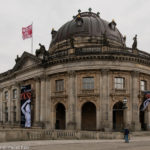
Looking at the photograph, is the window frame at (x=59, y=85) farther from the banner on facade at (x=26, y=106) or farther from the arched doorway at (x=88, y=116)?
the banner on facade at (x=26, y=106)

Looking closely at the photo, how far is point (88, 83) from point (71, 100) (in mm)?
3634

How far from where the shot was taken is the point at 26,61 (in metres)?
48.4

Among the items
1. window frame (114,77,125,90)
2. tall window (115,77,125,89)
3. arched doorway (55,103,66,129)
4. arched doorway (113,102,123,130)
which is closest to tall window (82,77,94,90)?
window frame (114,77,125,90)

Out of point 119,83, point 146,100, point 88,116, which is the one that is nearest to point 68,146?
point 119,83

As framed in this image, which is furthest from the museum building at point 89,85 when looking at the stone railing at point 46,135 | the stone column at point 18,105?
the stone railing at point 46,135

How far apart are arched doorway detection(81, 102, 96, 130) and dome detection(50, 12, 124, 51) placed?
1411 cm

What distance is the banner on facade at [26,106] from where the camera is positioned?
148 ft

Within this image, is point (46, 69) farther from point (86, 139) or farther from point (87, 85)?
point (86, 139)

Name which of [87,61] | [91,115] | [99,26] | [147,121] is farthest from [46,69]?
[147,121]

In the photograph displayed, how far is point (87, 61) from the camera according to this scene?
39719 mm

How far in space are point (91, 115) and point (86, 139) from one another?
47.7 feet

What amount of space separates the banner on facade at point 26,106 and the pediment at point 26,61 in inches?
161

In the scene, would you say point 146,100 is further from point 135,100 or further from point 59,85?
point 59,85

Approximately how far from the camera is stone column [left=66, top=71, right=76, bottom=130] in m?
39.4
